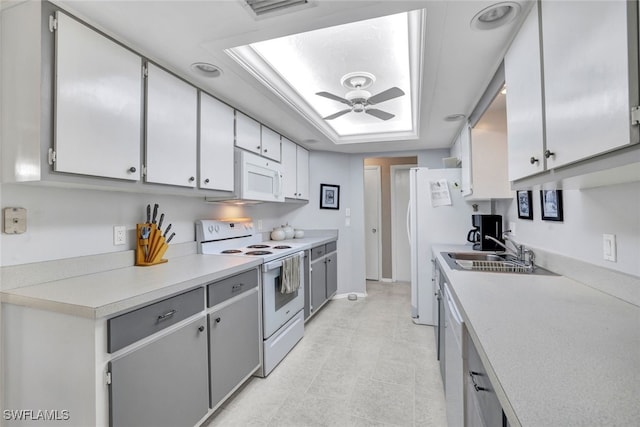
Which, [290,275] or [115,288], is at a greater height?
[115,288]

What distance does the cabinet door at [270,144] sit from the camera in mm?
2848

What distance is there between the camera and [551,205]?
5.30 ft

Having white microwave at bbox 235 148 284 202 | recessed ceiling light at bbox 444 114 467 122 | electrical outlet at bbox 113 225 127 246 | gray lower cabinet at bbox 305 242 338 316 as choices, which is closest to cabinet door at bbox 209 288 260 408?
electrical outlet at bbox 113 225 127 246

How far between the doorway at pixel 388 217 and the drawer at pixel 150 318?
152 inches

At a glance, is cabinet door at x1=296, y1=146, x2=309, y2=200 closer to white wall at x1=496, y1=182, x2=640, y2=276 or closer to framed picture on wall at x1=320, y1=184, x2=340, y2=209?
framed picture on wall at x1=320, y1=184, x2=340, y2=209

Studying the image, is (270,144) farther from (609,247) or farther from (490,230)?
(609,247)

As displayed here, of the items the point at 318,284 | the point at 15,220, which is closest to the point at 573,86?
the point at 15,220

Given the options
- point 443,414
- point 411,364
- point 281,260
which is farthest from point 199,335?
point 411,364

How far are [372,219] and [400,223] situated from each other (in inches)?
19.0

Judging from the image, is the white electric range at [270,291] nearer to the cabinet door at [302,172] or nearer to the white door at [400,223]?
the cabinet door at [302,172]

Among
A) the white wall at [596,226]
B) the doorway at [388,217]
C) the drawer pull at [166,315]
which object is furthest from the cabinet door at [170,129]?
the doorway at [388,217]

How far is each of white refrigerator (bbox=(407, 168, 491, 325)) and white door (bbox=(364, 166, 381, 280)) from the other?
6.33 feet

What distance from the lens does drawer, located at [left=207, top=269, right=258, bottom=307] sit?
1.63 meters

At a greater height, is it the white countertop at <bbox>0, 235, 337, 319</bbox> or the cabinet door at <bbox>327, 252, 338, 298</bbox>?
the white countertop at <bbox>0, 235, 337, 319</bbox>
